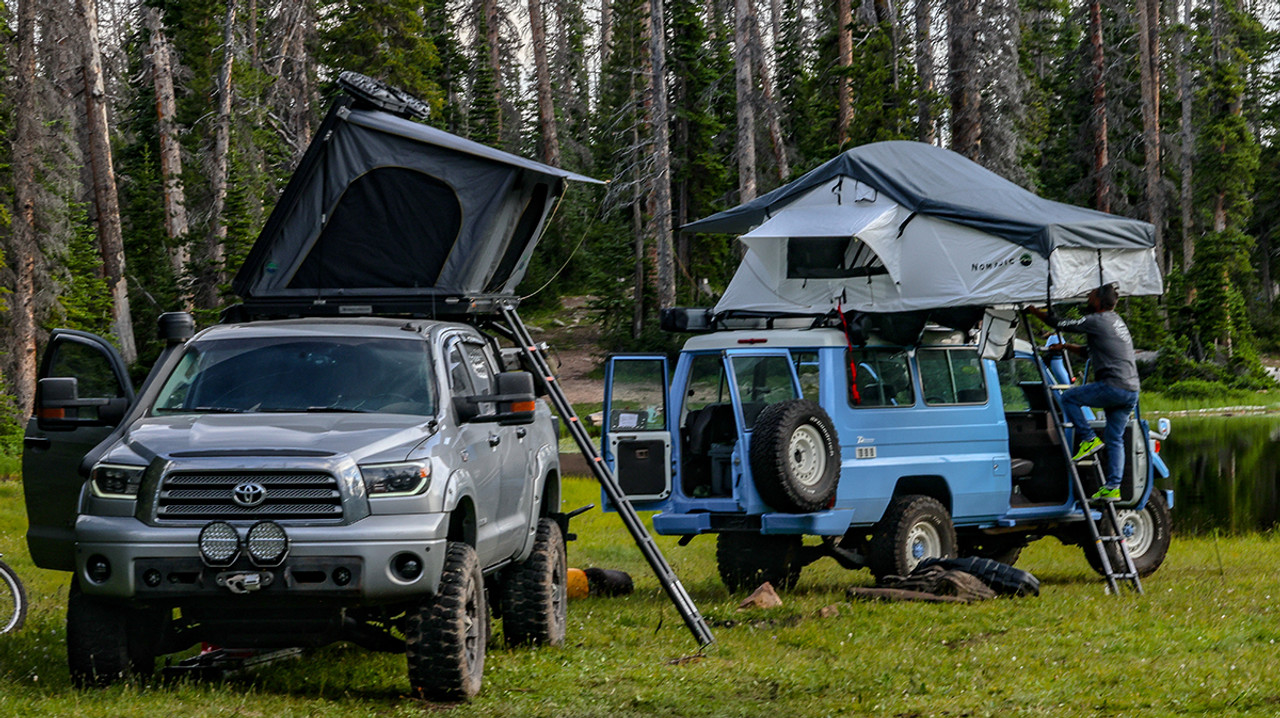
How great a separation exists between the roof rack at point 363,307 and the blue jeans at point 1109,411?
621 centimetres

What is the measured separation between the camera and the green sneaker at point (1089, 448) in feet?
44.6

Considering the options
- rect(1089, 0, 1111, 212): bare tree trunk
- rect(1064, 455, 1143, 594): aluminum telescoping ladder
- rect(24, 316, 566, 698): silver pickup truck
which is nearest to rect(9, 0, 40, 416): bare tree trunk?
rect(24, 316, 566, 698): silver pickup truck

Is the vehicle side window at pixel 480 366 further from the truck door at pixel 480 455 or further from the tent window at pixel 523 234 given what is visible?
the tent window at pixel 523 234

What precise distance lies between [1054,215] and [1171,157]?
43.9 m

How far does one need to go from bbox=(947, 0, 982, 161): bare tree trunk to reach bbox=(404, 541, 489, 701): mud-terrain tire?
1669 centimetres

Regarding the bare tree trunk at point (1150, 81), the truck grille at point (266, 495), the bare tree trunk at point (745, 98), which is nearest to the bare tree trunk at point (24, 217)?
the bare tree trunk at point (745, 98)

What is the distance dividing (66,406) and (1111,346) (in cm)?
917

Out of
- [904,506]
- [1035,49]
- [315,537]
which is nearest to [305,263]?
[315,537]

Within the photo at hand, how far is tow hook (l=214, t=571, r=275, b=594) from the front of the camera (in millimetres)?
7324

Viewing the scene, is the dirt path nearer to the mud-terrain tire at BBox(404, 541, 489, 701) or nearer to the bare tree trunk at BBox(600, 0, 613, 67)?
the bare tree trunk at BBox(600, 0, 613, 67)

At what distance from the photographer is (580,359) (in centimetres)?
4812

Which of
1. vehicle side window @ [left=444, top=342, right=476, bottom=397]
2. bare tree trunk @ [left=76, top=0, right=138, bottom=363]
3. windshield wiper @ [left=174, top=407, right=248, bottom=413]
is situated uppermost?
bare tree trunk @ [left=76, top=0, right=138, bottom=363]

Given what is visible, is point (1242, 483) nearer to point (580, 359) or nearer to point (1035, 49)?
point (580, 359)

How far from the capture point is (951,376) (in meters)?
13.6
